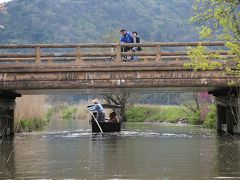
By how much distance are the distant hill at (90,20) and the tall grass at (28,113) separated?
93.2 meters

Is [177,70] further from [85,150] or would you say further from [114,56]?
[85,150]

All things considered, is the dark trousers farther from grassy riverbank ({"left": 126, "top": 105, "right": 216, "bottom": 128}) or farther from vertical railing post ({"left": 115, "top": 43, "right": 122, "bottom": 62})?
grassy riverbank ({"left": 126, "top": 105, "right": 216, "bottom": 128})

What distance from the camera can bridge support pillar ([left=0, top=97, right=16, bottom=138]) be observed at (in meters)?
29.0

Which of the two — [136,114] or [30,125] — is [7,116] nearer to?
[30,125]

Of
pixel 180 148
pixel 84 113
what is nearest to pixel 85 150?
pixel 180 148

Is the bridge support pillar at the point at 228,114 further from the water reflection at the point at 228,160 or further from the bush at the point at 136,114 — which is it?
the bush at the point at 136,114

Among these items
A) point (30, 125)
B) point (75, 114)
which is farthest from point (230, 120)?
point (75, 114)

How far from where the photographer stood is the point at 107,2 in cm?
15312

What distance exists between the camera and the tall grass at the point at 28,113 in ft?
112

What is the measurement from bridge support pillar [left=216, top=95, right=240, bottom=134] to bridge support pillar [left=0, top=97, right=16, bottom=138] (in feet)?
34.6

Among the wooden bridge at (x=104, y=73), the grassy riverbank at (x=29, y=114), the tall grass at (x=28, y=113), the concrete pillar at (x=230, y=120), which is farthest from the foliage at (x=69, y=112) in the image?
the wooden bridge at (x=104, y=73)

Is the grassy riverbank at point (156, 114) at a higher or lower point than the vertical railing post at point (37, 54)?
lower

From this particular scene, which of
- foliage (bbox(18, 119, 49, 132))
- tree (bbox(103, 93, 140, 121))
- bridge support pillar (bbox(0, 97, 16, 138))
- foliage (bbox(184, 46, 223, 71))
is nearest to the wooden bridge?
bridge support pillar (bbox(0, 97, 16, 138))

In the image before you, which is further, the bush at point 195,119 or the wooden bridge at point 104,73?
the bush at point 195,119
